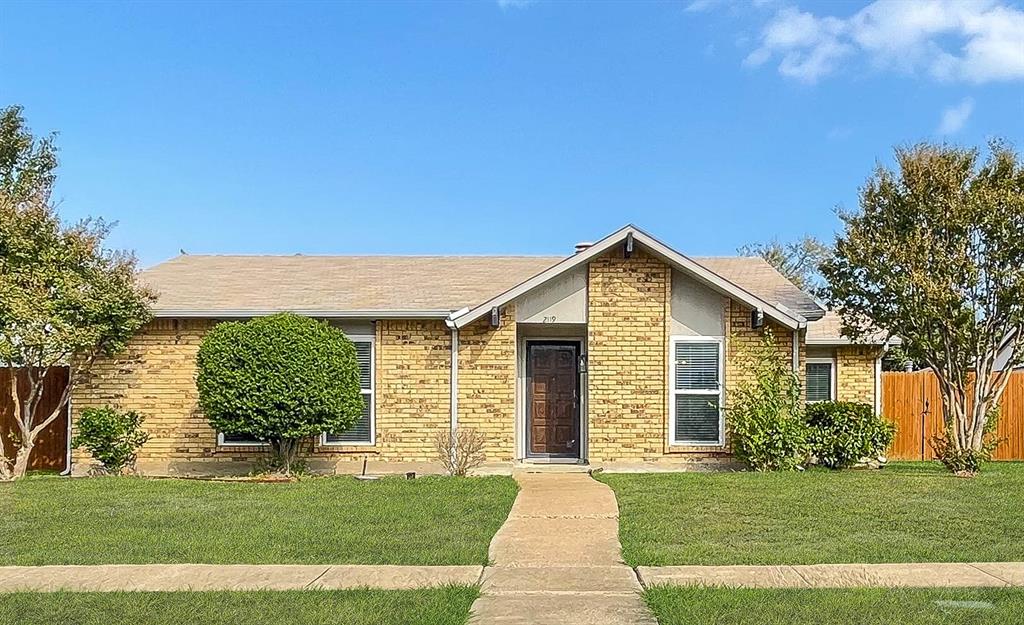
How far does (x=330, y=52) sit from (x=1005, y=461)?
1571 centimetres

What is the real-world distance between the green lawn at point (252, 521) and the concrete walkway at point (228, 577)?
0.29 metres

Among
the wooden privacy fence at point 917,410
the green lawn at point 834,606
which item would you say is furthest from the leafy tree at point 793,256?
the green lawn at point 834,606

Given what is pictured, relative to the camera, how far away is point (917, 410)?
66.2 feet

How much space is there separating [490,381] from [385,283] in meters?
3.07

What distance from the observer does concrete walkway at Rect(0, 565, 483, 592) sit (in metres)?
7.27

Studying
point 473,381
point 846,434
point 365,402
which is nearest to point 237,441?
point 365,402

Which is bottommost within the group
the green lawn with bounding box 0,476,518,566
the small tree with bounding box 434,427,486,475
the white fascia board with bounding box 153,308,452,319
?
the green lawn with bounding box 0,476,518,566

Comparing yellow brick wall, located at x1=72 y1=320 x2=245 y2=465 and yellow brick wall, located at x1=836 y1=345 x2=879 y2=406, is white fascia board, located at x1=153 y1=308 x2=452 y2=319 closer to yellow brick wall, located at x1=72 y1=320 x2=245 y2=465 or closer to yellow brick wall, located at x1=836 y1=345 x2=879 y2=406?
yellow brick wall, located at x1=72 y1=320 x2=245 y2=465

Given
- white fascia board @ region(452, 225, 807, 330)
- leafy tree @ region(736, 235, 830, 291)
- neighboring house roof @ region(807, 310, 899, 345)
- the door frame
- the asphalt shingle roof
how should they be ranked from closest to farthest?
white fascia board @ region(452, 225, 807, 330), the asphalt shingle roof, the door frame, neighboring house roof @ region(807, 310, 899, 345), leafy tree @ region(736, 235, 830, 291)

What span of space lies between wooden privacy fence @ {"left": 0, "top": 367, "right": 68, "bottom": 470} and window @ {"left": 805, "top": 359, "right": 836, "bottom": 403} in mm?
13626

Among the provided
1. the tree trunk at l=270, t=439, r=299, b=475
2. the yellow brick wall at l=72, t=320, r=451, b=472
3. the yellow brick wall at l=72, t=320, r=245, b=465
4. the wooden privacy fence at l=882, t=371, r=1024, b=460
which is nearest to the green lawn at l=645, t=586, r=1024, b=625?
the tree trunk at l=270, t=439, r=299, b=475

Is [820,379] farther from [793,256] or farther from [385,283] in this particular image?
[793,256]

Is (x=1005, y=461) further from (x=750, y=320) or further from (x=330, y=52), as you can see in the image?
(x=330, y=52)

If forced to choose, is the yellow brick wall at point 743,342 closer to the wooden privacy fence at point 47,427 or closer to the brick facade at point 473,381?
the brick facade at point 473,381
